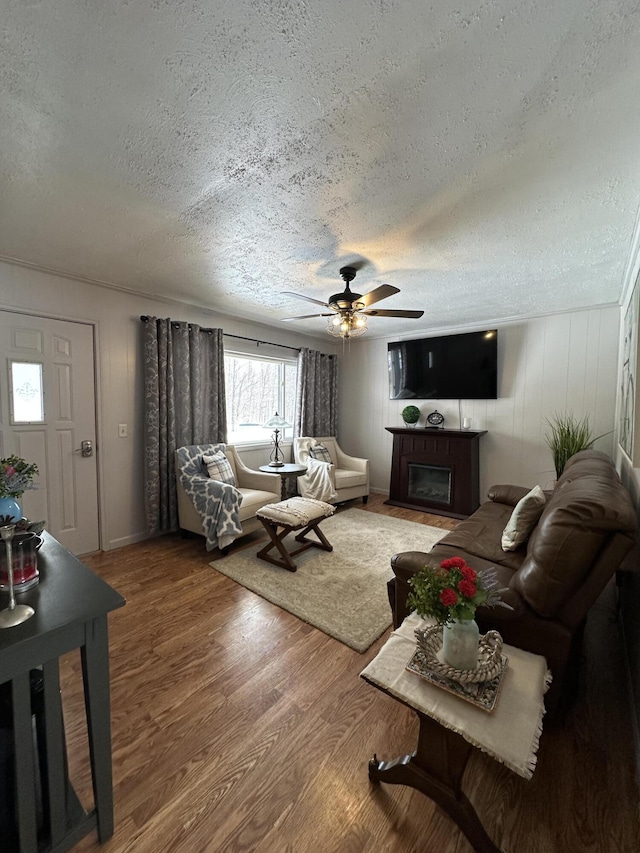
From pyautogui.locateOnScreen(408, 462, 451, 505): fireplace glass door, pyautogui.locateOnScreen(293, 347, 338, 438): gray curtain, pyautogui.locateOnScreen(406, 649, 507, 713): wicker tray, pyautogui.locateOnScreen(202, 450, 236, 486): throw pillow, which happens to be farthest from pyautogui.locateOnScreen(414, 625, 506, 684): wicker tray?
pyautogui.locateOnScreen(293, 347, 338, 438): gray curtain

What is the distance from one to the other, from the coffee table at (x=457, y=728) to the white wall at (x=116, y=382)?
2965mm

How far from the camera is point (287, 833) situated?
3.50ft

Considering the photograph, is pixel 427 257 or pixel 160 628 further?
pixel 427 257

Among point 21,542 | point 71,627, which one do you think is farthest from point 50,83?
point 71,627

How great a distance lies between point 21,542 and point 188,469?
2303 mm

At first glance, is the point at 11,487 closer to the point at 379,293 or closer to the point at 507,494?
the point at 379,293

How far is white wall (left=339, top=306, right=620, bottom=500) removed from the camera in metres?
3.62

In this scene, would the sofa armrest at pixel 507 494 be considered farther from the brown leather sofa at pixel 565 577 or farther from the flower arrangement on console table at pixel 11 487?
the flower arrangement on console table at pixel 11 487

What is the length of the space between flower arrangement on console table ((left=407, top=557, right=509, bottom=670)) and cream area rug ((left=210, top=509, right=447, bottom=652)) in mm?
972

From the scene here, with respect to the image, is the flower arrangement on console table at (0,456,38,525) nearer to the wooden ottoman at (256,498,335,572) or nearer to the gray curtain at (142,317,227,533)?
the wooden ottoman at (256,498,335,572)

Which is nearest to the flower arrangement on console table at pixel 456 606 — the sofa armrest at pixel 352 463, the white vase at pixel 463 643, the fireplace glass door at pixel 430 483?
the white vase at pixel 463 643

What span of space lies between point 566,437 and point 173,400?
4.06 metres

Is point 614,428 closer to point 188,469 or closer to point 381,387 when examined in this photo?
point 381,387

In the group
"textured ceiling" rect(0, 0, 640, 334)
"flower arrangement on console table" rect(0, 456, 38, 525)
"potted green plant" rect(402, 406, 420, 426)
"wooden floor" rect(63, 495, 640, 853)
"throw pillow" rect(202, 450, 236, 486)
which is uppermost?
"textured ceiling" rect(0, 0, 640, 334)
